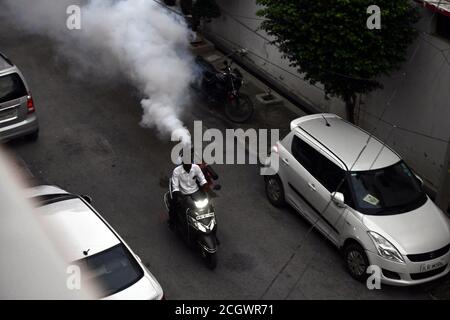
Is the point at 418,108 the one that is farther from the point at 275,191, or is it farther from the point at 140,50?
the point at 140,50

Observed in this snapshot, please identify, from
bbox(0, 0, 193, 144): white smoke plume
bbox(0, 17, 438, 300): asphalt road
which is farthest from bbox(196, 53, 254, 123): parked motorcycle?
bbox(0, 0, 193, 144): white smoke plume

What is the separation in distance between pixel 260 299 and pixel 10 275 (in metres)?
3.53

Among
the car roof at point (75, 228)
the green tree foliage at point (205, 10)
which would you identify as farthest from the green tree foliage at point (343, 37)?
the car roof at point (75, 228)

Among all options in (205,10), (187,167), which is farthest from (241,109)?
(187,167)

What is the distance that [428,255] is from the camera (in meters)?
9.69

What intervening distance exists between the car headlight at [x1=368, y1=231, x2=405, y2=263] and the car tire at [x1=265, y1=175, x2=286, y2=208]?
228cm

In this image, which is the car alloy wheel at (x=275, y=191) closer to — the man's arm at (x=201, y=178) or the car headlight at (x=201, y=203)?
the man's arm at (x=201, y=178)

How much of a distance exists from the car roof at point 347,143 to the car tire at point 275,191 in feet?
3.18

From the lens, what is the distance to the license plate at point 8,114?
12.5 m

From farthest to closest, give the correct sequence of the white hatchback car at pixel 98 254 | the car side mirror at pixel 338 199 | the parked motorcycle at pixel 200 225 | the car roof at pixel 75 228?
the car side mirror at pixel 338 199
the parked motorcycle at pixel 200 225
the car roof at pixel 75 228
the white hatchback car at pixel 98 254

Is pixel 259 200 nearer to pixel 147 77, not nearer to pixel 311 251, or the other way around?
A: pixel 311 251

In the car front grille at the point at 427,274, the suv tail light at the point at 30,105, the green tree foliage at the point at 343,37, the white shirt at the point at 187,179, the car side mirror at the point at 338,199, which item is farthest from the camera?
the suv tail light at the point at 30,105

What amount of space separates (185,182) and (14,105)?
4.13 m
